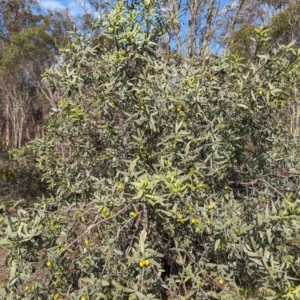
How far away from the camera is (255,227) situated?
6.14 feet

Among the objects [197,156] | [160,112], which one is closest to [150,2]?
[160,112]

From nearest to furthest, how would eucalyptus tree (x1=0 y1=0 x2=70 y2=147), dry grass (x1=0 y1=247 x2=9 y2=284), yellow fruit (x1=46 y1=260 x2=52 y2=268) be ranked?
yellow fruit (x1=46 y1=260 x2=52 y2=268) → dry grass (x1=0 y1=247 x2=9 y2=284) → eucalyptus tree (x1=0 y1=0 x2=70 y2=147)

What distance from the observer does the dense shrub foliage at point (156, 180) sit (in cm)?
181

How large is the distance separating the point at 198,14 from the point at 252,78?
4.86 metres

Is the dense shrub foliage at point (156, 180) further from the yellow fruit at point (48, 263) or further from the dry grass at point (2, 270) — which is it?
the dry grass at point (2, 270)

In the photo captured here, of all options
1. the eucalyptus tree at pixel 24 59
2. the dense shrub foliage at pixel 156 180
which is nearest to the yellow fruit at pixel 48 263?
the dense shrub foliage at pixel 156 180

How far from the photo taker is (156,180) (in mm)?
1676

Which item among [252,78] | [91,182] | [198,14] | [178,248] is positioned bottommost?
[178,248]

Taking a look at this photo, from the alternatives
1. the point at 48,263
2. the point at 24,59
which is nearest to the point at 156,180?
the point at 48,263

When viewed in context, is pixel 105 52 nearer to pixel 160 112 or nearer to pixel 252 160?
pixel 160 112

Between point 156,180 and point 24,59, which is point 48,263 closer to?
point 156,180

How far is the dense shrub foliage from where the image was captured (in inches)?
71.4

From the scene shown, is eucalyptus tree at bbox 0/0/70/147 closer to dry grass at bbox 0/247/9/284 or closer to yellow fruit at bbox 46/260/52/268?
dry grass at bbox 0/247/9/284

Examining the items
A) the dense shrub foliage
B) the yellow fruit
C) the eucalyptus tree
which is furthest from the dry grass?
the eucalyptus tree
